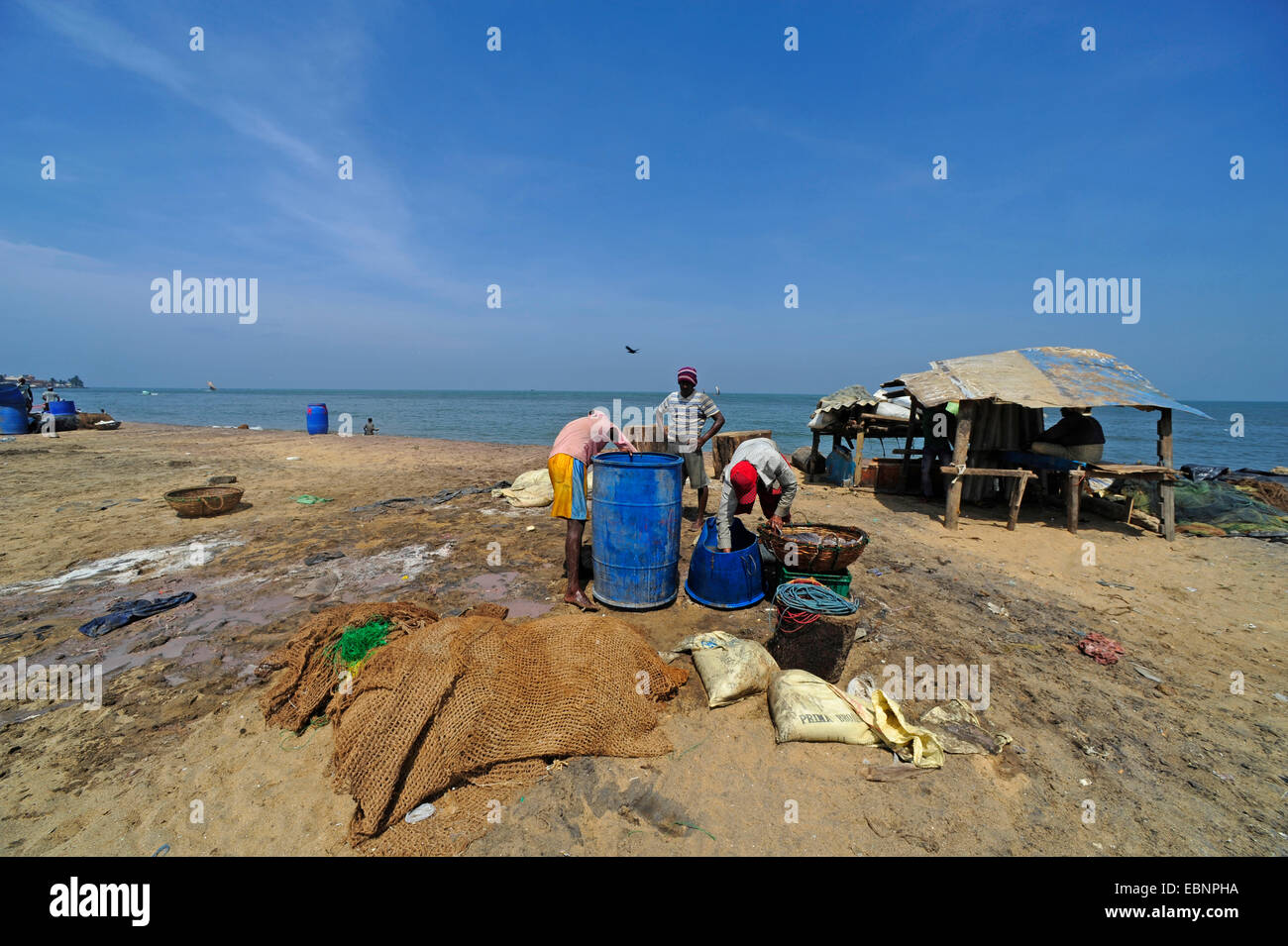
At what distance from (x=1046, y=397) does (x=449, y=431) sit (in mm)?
28544

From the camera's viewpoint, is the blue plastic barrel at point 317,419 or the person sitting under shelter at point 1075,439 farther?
the blue plastic barrel at point 317,419

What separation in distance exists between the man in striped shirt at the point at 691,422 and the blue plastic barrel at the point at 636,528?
2.69 m

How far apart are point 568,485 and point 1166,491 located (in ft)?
31.7

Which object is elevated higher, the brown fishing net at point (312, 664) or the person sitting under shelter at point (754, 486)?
the person sitting under shelter at point (754, 486)

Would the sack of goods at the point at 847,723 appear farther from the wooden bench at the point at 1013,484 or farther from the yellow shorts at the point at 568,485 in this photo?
the wooden bench at the point at 1013,484

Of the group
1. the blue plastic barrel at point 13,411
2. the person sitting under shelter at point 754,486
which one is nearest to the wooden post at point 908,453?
the person sitting under shelter at point 754,486

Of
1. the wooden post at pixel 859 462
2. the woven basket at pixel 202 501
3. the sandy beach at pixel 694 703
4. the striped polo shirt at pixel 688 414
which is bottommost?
the sandy beach at pixel 694 703

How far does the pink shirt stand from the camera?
15.1ft

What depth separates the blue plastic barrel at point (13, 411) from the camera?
637 inches

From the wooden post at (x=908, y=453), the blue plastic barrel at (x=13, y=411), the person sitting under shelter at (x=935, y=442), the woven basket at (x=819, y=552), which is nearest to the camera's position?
the woven basket at (x=819, y=552)

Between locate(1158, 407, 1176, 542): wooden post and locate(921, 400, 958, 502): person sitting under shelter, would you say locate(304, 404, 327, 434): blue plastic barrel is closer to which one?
locate(921, 400, 958, 502): person sitting under shelter
